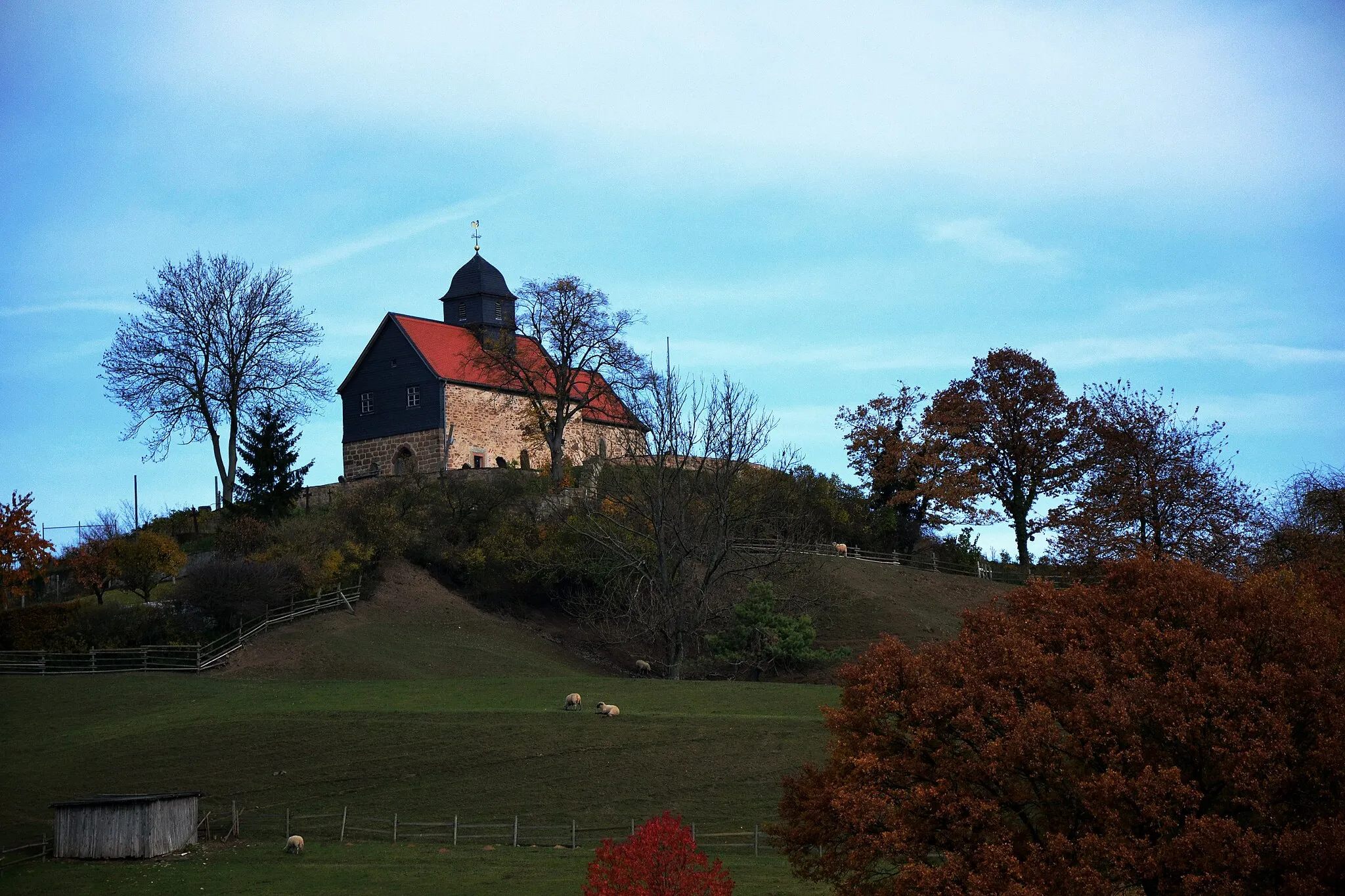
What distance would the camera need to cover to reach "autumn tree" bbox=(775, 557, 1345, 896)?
17469 mm

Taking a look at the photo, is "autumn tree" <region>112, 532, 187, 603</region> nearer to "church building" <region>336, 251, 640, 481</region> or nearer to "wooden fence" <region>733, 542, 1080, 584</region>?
"church building" <region>336, 251, 640, 481</region>

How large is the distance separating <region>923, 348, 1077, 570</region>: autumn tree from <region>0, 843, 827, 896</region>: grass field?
125 ft

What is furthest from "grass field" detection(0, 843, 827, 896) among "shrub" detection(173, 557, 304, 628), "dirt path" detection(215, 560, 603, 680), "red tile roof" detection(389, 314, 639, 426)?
"red tile roof" detection(389, 314, 639, 426)

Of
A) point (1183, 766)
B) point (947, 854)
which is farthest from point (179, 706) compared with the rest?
point (1183, 766)

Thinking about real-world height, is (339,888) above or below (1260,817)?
below

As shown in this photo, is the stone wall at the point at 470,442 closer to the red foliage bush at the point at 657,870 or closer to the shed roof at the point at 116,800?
the shed roof at the point at 116,800

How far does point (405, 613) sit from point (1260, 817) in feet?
131

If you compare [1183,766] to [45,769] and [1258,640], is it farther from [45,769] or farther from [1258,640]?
[45,769]

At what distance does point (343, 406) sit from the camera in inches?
2810

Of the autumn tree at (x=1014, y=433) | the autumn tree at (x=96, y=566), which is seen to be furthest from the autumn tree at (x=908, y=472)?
the autumn tree at (x=96, y=566)

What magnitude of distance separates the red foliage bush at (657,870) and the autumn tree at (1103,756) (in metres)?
1.62

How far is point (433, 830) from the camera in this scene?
3020cm

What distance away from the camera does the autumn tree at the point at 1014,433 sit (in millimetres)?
61969

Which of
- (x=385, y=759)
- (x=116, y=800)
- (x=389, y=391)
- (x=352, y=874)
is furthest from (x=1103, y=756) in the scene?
(x=389, y=391)
